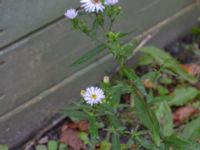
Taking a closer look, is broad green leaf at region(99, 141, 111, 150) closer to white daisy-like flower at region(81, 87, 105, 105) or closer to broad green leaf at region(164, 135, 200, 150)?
broad green leaf at region(164, 135, 200, 150)

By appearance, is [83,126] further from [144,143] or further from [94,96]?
[94,96]

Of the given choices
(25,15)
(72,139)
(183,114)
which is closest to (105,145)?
(72,139)

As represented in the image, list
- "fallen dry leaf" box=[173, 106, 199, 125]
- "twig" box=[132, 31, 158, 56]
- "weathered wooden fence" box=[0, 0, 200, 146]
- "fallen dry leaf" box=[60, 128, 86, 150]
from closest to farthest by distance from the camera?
"weathered wooden fence" box=[0, 0, 200, 146]
"fallen dry leaf" box=[60, 128, 86, 150]
"fallen dry leaf" box=[173, 106, 199, 125]
"twig" box=[132, 31, 158, 56]

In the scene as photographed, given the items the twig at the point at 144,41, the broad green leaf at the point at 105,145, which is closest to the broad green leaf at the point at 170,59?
the twig at the point at 144,41

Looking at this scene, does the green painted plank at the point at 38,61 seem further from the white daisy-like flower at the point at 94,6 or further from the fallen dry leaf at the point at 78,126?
the white daisy-like flower at the point at 94,6

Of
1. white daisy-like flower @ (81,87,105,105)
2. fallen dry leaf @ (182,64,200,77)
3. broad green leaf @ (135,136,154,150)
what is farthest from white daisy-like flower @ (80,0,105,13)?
fallen dry leaf @ (182,64,200,77)

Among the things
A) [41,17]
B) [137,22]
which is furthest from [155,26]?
[41,17]
